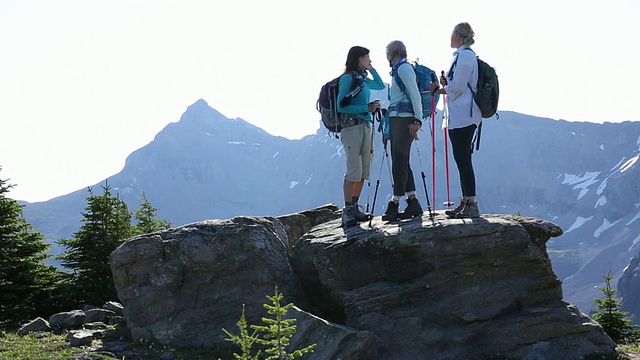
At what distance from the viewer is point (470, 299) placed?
13461 millimetres

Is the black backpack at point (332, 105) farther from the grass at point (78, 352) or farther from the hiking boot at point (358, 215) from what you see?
the grass at point (78, 352)

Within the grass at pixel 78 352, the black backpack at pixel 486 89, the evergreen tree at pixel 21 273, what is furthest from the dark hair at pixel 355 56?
the evergreen tree at pixel 21 273

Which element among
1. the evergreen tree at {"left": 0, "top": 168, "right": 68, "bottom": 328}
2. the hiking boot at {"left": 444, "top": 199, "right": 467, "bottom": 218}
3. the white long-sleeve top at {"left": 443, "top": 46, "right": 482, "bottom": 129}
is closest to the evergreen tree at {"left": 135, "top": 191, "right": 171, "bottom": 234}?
the evergreen tree at {"left": 0, "top": 168, "right": 68, "bottom": 328}

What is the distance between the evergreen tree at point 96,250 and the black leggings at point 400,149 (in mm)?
14202

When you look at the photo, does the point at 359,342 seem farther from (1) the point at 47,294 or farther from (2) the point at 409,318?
(1) the point at 47,294

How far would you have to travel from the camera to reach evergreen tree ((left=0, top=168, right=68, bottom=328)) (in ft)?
70.5

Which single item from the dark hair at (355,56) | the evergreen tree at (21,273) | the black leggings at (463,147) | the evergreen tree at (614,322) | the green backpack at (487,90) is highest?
the dark hair at (355,56)

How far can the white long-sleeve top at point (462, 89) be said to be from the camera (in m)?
13.1

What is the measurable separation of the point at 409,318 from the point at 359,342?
1745 mm

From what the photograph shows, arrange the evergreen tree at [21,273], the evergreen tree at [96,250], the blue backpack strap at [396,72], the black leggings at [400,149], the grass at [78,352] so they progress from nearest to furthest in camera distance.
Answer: the grass at [78,352], the blue backpack strap at [396,72], the black leggings at [400,149], the evergreen tree at [21,273], the evergreen tree at [96,250]

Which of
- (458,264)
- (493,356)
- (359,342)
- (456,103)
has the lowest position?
(493,356)

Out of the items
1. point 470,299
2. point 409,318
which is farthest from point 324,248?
point 470,299

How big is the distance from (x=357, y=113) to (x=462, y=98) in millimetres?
2575

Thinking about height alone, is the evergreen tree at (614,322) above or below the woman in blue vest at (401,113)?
below
